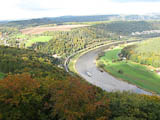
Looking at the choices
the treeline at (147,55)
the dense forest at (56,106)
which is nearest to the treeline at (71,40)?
the treeline at (147,55)

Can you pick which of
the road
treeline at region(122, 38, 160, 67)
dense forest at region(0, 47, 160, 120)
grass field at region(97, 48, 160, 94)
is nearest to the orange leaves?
dense forest at region(0, 47, 160, 120)

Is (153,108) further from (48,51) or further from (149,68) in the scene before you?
(48,51)

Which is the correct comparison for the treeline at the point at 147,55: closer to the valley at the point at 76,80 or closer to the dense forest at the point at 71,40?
the valley at the point at 76,80

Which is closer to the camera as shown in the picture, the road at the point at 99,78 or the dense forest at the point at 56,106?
the dense forest at the point at 56,106

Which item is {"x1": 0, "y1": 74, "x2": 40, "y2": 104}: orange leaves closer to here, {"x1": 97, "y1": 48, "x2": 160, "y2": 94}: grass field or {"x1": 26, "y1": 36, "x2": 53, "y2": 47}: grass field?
{"x1": 97, "y1": 48, "x2": 160, "y2": 94}: grass field

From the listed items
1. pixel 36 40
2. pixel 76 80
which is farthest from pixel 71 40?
pixel 76 80
